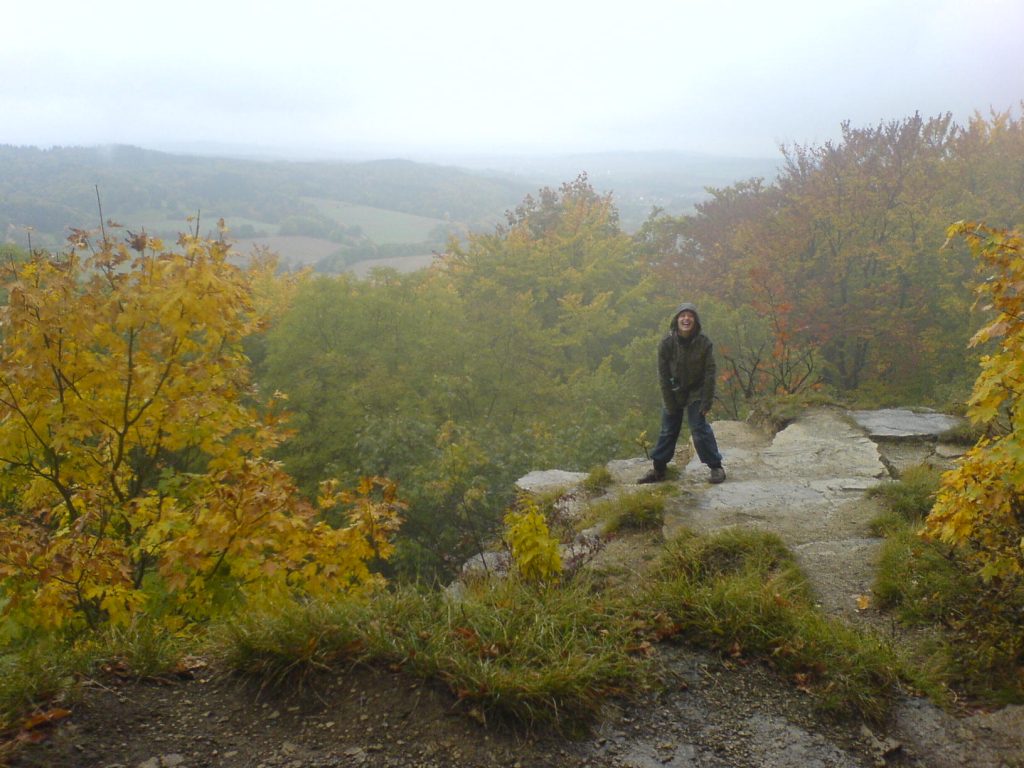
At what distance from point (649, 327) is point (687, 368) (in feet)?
67.7

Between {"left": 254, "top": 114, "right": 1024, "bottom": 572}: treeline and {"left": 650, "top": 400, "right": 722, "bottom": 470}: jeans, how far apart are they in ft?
15.0

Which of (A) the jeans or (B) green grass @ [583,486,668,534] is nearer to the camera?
(B) green grass @ [583,486,668,534]

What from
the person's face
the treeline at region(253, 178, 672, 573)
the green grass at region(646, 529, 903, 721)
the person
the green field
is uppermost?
the green field

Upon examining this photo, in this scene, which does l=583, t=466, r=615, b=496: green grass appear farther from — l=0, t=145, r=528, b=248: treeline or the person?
l=0, t=145, r=528, b=248: treeline

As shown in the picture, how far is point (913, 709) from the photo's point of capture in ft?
10.4

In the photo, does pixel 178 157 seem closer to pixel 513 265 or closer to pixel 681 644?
→ pixel 513 265

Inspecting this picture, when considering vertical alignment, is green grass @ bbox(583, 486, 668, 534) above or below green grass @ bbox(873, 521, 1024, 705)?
below

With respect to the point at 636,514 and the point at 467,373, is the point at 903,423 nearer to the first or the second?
the point at 636,514

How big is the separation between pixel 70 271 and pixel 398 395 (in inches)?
521

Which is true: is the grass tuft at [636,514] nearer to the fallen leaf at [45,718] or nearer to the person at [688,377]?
the person at [688,377]

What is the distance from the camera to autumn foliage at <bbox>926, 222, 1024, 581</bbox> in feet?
10.9

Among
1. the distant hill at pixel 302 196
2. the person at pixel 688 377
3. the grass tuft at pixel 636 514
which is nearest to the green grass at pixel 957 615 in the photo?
the grass tuft at pixel 636 514

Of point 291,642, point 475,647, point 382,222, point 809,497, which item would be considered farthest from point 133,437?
point 382,222

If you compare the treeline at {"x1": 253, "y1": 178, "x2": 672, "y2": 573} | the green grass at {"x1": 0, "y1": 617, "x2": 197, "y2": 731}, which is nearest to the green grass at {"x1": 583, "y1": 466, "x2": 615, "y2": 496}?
the treeline at {"x1": 253, "y1": 178, "x2": 672, "y2": 573}
